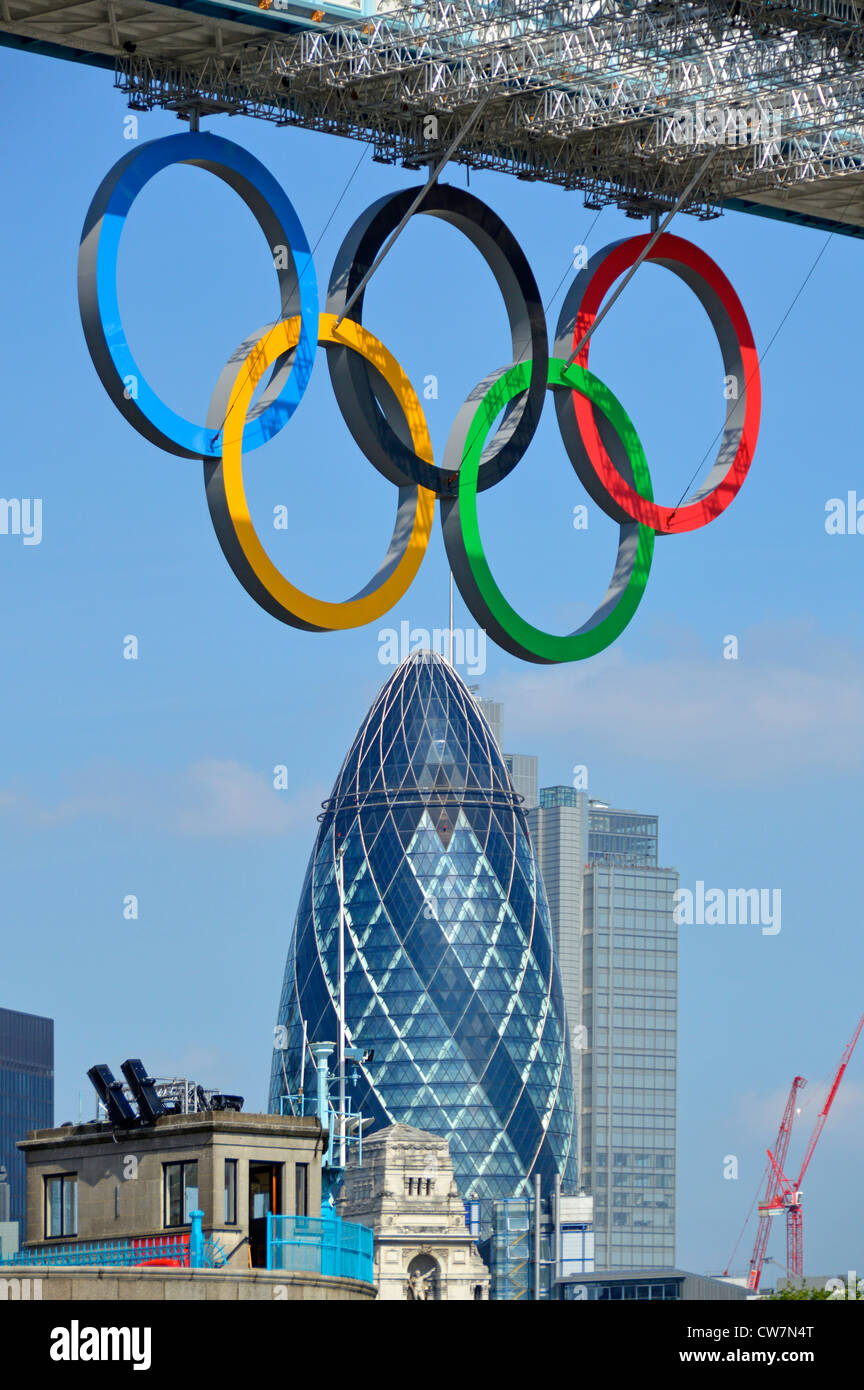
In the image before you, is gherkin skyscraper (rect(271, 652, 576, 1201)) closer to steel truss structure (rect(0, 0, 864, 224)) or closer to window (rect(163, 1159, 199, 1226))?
window (rect(163, 1159, 199, 1226))

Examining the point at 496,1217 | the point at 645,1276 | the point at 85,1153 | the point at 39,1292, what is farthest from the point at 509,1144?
the point at 39,1292

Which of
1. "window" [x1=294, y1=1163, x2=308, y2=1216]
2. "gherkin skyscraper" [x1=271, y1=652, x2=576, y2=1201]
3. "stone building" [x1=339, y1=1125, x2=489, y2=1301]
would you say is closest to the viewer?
"window" [x1=294, y1=1163, x2=308, y2=1216]

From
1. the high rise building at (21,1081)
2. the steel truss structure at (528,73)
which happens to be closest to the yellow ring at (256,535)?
the steel truss structure at (528,73)

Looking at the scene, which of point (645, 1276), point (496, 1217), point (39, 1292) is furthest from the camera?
point (496, 1217)

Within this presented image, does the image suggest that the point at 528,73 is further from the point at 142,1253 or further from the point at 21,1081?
the point at 21,1081

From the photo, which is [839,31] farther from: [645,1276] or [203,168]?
[645,1276]

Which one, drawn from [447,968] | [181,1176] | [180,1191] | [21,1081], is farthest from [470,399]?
[21,1081]

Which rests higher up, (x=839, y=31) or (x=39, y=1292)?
(x=839, y=31)

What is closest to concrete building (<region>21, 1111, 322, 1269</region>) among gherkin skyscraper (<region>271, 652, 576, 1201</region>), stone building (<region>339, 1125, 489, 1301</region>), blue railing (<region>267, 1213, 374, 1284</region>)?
blue railing (<region>267, 1213, 374, 1284</region>)
